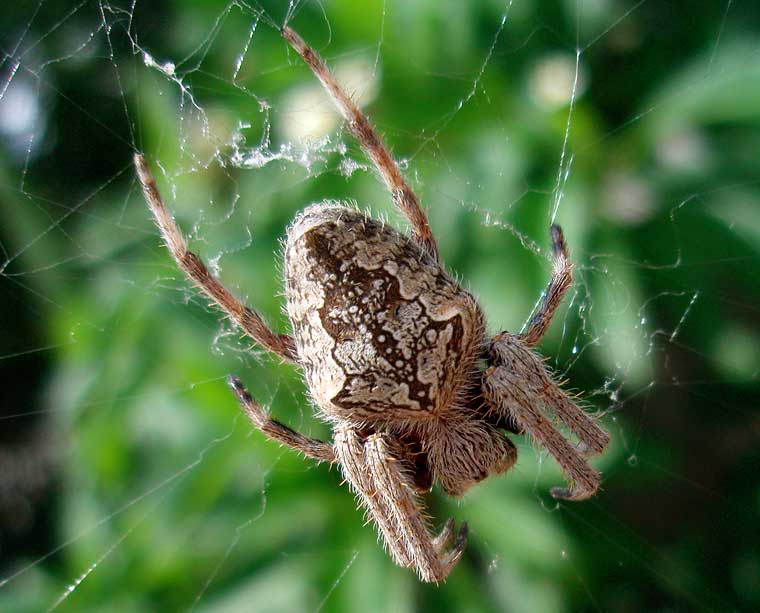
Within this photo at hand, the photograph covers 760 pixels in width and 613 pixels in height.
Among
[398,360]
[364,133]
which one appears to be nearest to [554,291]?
[398,360]

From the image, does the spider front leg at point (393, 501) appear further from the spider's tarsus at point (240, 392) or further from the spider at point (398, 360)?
the spider's tarsus at point (240, 392)

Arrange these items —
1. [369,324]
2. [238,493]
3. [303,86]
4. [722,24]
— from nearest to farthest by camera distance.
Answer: [369,324], [722,24], [303,86], [238,493]

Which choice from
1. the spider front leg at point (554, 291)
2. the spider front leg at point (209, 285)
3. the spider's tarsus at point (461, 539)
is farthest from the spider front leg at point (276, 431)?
the spider front leg at point (554, 291)

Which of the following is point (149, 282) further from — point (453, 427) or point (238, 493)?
point (453, 427)

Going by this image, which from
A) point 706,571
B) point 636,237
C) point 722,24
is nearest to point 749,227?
point 636,237

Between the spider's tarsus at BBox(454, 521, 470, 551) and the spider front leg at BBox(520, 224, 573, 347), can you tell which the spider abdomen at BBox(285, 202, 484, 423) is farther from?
the spider's tarsus at BBox(454, 521, 470, 551)

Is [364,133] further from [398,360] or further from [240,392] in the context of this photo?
[240,392]
